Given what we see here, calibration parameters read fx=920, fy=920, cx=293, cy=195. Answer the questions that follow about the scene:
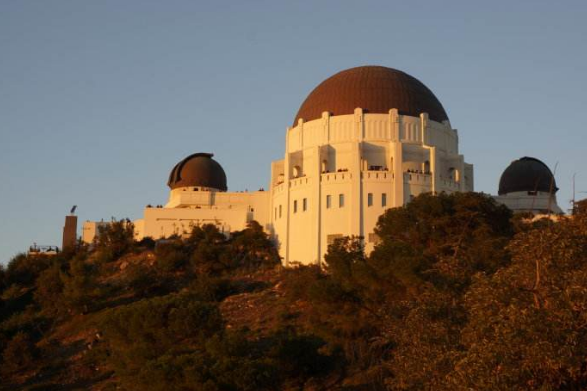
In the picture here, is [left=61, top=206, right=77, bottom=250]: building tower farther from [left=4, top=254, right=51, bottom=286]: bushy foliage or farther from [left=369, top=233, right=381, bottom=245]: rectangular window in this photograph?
[left=369, top=233, right=381, bottom=245]: rectangular window

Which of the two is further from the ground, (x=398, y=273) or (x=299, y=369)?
(x=398, y=273)

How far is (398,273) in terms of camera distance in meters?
40.9

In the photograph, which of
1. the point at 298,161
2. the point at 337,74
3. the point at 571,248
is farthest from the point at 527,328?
the point at 337,74

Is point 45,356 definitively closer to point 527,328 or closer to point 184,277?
point 184,277

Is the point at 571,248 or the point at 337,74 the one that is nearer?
the point at 571,248

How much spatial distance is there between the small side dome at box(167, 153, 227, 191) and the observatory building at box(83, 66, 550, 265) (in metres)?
1.23

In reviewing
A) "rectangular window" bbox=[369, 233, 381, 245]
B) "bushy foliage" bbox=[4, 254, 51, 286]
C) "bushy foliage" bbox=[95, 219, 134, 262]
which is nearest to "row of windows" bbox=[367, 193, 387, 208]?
"rectangular window" bbox=[369, 233, 381, 245]

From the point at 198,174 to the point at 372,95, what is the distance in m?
15.5

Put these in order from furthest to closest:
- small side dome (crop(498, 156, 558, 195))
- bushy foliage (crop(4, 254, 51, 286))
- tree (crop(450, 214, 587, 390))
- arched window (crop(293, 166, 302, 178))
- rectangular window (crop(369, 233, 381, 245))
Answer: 1. small side dome (crop(498, 156, 558, 195))
2. bushy foliage (crop(4, 254, 51, 286))
3. arched window (crop(293, 166, 302, 178))
4. rectangular window (crop(369, 233, 381, 245))
5. tree (crop(450, 214, 587, 390))

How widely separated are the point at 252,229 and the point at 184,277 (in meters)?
6.00

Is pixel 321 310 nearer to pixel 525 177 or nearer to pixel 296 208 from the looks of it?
pixel 296 208

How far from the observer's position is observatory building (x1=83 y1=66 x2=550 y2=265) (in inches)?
2299

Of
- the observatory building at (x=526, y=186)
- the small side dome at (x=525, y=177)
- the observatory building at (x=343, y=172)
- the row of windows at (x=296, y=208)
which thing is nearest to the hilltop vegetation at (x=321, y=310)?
the row of windows at (x=296, y=208)

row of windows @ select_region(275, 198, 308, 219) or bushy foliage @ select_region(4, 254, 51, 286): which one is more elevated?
row of windows @ select_region(275, 198, 308, 219)
